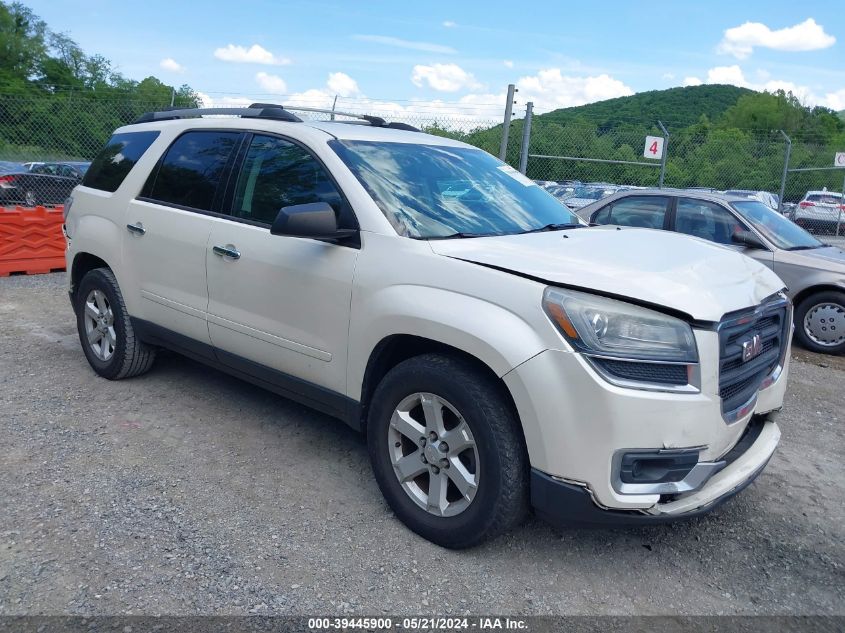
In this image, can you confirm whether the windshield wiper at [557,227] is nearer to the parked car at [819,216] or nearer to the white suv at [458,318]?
the white suv at [458,318]

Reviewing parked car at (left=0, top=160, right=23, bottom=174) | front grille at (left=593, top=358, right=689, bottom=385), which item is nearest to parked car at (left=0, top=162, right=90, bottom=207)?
parked car at (left=0, top=160, right=23, bottom=174)

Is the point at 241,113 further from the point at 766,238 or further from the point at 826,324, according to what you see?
the point at 826,324

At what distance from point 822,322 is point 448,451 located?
18.4 feet

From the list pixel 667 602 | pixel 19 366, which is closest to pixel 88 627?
pixel 667 602

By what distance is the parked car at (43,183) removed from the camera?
56.7 feet

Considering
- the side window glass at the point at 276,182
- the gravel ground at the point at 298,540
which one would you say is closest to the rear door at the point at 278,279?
the side window glass at the point at 276,182

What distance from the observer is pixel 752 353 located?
9.66 ft

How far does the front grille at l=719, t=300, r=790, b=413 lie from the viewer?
275cm

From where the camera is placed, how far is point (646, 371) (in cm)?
262

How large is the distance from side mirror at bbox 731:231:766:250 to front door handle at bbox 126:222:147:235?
18.9 ft

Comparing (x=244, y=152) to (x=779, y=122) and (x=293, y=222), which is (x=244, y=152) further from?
(x=779, y=122)

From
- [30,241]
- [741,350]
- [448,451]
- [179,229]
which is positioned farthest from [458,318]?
[30,241]

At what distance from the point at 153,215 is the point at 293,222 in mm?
1753

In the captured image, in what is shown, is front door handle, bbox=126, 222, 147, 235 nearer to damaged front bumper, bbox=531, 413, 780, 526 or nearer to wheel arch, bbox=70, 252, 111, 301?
wheel arch, bbox=70, 252, 111, 301
